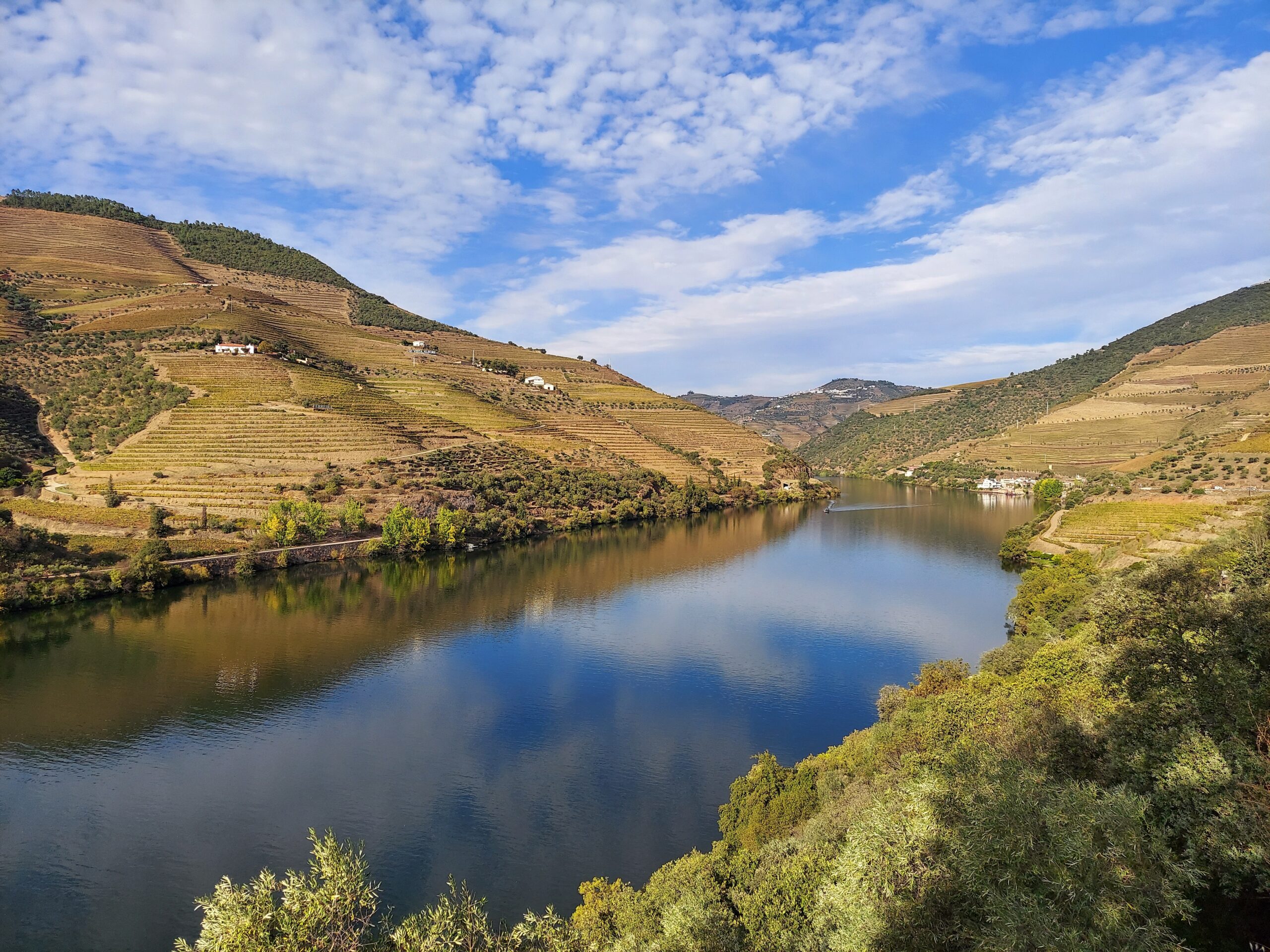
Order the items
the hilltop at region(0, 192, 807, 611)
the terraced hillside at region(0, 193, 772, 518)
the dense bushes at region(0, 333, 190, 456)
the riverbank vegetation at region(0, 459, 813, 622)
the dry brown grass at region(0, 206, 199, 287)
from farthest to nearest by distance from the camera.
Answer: the dry brown grass at region(0, 206, 199, 287) → the dense bushes at region(0, 333, 190, 456) → the terraced hillside at region(0, 193, 772, 518) → the hilltop at region(0, 192, 807, 611) → the riverbank vegetation at region(0, 459, 813, 622)

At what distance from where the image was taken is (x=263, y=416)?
73125 mm

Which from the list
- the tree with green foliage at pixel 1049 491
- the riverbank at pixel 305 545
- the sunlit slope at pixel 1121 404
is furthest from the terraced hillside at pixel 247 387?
the sunlit slope at pixel 1121 404

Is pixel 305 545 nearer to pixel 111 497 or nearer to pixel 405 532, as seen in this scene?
pixel 405 532

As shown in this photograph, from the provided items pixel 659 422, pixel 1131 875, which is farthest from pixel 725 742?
pixel 659 422

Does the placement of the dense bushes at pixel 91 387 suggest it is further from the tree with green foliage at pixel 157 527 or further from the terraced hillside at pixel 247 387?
the tree with green foliage at pixel 157 527

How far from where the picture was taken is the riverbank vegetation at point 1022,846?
8.79m

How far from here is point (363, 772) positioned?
79.3ft

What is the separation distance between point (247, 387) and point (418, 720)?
2629 inches

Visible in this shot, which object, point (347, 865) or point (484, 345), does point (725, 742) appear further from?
point (484, 345)

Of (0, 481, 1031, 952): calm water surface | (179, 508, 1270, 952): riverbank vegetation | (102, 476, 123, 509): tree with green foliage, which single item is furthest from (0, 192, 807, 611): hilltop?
(179, 508, 1270, 952): riverbank vegetation

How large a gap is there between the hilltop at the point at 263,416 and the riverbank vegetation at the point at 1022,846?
5133 cm

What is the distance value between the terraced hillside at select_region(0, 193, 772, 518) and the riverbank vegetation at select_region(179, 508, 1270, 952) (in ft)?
185

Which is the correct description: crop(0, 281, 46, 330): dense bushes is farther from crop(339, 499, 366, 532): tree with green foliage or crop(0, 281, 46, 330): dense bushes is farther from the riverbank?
crop(339, 499, 366, 532): tree with green foliage

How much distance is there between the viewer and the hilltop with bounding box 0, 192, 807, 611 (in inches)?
2387
